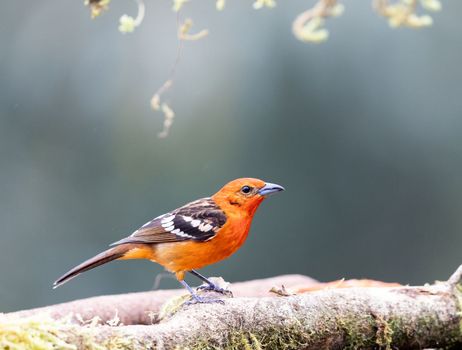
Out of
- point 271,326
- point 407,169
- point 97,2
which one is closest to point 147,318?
point 271,326

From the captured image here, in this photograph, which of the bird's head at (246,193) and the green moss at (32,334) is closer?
the green moss at (32,334)

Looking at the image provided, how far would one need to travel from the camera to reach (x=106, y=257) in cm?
412

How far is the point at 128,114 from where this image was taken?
797 centimetres

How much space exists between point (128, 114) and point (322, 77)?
2143 millimetres

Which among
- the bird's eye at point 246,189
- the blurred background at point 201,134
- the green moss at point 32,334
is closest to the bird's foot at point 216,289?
the bird's eye at point 246,189

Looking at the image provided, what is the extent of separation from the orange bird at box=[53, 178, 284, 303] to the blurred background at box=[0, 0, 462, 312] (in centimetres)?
342

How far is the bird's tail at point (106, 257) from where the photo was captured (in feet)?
13.1

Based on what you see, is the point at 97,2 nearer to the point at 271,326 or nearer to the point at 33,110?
the point at 271,326

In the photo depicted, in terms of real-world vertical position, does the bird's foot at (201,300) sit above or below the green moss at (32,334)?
above

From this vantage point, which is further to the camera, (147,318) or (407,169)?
(407,169)

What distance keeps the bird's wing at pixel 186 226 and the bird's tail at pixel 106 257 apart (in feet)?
0.16

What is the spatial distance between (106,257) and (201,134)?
155 inches

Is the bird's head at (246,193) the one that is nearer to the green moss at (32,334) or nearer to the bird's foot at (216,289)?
the bird's foot at (216,289)

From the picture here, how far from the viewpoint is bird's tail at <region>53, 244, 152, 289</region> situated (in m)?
3.99
